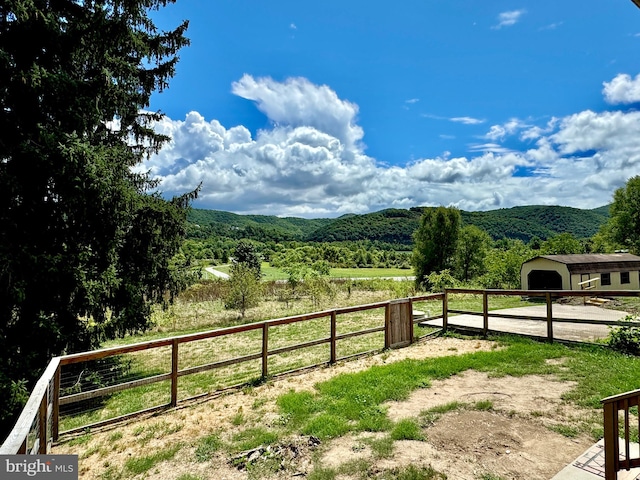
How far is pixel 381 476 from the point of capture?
3271 millimetres

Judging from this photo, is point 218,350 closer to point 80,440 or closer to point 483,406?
point 80,440

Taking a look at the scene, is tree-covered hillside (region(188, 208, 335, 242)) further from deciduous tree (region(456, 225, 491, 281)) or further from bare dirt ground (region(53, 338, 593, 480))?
bare dirt ground (region(53, 338, 593, 480))

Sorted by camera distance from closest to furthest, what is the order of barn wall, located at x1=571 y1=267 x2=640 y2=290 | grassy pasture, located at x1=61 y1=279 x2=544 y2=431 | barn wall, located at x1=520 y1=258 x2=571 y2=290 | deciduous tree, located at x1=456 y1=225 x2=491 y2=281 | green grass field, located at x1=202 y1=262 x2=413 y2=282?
grassy pasture, located at x1=61 y1=279 x2=544 y2=431 < barn wall, located at x1=520 y1=258 x2=571 y2=290 < barn wall, located at x1=571 y1=267 x2=640 y2=290 < green grass field, located at x1=202 y1=262 x2=413 y2=282 < deciduous tree, located at x1=456 y1=225 x2=491 y2=281

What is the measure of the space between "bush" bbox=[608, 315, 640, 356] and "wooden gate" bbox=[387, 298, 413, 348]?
4.02 metres

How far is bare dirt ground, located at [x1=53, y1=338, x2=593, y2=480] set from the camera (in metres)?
3.47

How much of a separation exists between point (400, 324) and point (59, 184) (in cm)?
744

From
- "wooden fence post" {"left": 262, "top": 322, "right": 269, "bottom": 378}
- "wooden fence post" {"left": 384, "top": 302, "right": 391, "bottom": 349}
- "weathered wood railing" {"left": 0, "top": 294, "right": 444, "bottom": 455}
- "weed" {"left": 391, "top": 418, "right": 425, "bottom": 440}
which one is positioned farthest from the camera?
"wooden fence post" {"left": 384, "top": 302, "right": 391, "bottom": 349}

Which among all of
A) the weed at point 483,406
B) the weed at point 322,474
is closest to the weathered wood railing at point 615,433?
the weed at point 483,406

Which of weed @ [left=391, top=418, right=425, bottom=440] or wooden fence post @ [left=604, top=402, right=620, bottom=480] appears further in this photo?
weed @ [left=391, top=418, right=425, bottom=440]

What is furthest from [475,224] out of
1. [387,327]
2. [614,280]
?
[387,327]

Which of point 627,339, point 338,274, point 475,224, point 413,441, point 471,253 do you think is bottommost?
point 338,274

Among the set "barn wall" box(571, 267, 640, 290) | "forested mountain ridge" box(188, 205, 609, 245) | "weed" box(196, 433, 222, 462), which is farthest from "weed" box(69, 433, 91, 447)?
"forested mountain ridge" box(188, 205, 609, 245)

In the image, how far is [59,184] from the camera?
5930 millimetres

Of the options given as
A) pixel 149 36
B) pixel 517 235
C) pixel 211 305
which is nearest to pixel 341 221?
pixel 517 235
